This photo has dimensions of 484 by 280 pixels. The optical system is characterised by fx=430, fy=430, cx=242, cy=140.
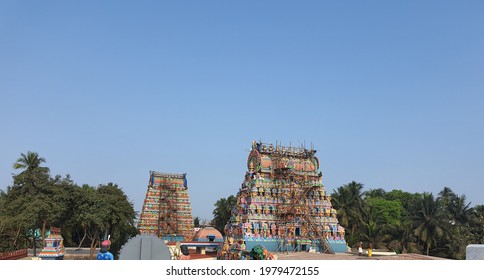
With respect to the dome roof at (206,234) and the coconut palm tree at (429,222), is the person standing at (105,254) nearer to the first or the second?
the coconut palm tree at (429,222)

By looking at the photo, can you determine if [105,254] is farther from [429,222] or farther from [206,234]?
[206,234]

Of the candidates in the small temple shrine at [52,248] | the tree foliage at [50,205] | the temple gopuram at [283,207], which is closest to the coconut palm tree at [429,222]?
the temple gopuram at [283,207]

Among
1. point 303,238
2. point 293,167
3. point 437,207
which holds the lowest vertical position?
point 303,238

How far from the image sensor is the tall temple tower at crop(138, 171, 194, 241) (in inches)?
2591

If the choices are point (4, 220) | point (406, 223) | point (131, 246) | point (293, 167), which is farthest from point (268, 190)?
point (131, 246)

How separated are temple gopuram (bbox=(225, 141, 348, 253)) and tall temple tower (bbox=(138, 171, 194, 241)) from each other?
21.0 metres

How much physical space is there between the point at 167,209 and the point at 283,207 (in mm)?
27159

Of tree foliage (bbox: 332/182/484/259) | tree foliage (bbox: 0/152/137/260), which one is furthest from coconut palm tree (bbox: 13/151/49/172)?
tree foliage (bbox: 332/182/484/259)

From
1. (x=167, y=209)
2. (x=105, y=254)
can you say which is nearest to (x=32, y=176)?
(x=167, y=209)

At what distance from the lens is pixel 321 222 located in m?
46.2

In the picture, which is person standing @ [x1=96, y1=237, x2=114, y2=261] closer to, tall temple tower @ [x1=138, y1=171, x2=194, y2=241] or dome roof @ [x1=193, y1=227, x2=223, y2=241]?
dome roof @ [x1=193, y1=227, x2=223, y2=241]
